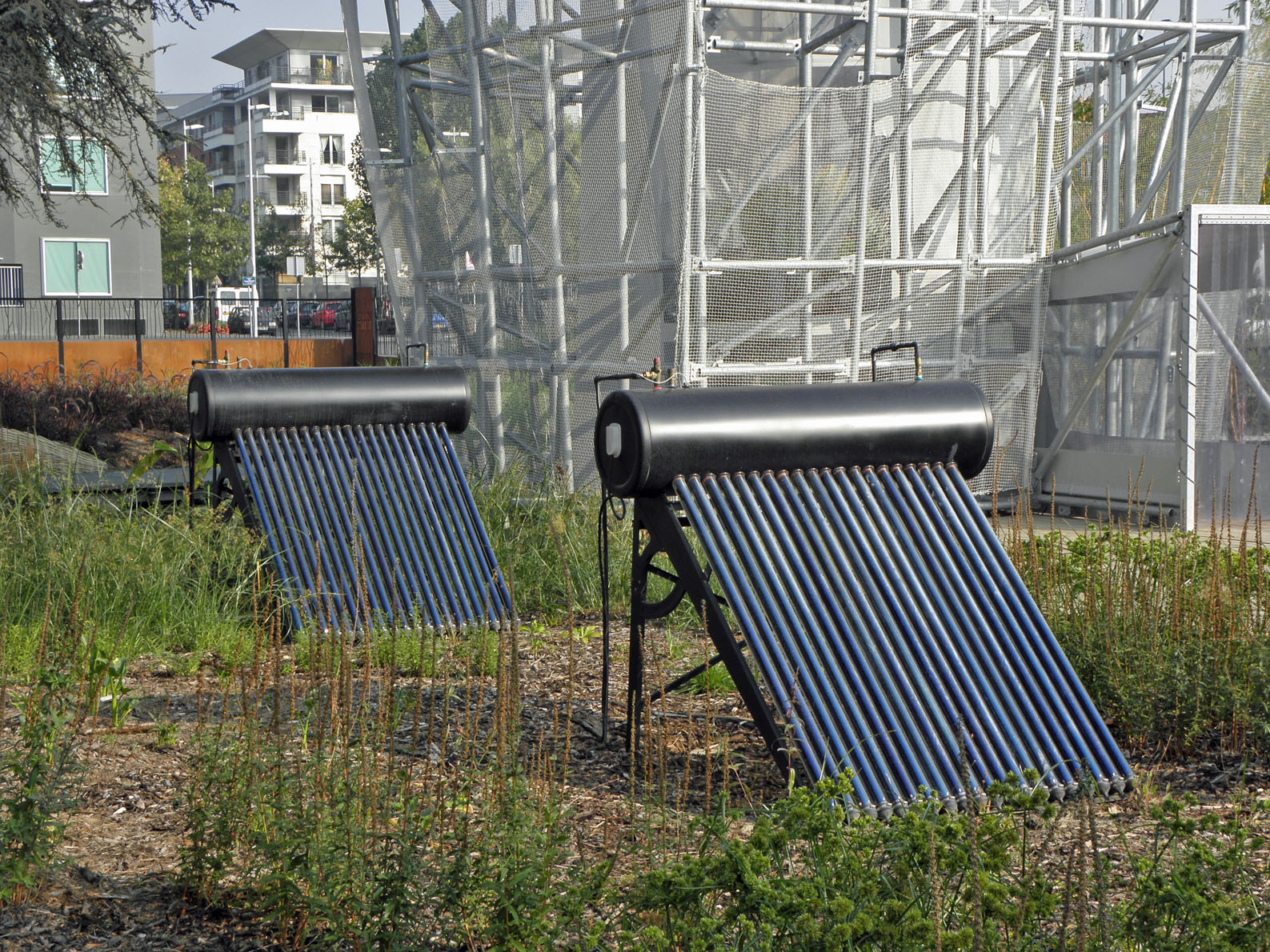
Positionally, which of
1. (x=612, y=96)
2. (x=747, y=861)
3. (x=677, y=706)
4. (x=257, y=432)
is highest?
(x=612, y=96)

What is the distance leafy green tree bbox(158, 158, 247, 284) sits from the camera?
6656 cm

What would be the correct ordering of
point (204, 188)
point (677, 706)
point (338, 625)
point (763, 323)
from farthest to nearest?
point (204, 188), point (763, 323), point (338, 625), point (677, 706)

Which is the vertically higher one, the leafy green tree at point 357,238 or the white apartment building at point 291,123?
the white apartment building at point 291,123

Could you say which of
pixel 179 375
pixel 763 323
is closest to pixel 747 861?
pixel 763 323

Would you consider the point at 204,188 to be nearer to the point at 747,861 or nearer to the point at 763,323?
the point at 763,323

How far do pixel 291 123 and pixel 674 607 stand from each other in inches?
4223

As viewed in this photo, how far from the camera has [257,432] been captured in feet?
22.7

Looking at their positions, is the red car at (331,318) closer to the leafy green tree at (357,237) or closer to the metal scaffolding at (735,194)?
the leafy green tree at (357,237)

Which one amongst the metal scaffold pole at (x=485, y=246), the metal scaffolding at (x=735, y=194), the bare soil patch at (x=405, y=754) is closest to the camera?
the bare soil patch at (x=405, y=754)

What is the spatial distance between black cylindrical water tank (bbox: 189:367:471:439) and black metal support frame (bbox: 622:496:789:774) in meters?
2.56

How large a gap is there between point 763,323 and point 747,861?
27.6 feet

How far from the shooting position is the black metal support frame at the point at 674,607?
4188 mm

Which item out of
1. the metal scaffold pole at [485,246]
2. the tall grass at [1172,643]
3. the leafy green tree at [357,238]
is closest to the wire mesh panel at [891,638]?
the tall grass at [1172,643]

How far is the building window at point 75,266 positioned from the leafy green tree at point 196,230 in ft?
78.7
